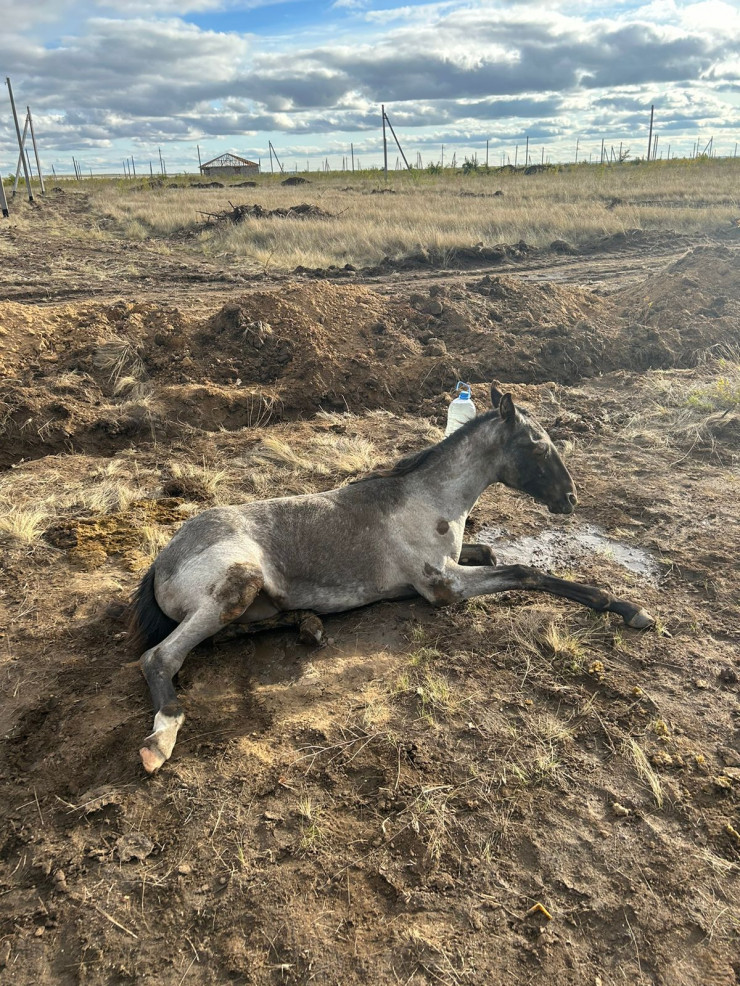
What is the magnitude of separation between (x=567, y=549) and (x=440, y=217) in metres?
20.5

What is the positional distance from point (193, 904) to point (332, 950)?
0.61m

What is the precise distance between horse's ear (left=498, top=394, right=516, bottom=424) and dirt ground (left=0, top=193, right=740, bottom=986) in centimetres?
131

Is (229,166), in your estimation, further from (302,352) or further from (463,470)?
(463,470)

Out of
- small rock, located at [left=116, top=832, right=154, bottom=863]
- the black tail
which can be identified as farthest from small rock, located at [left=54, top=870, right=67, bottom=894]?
the black tail

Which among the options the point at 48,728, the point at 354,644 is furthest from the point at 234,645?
the point at 48,728

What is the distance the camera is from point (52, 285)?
1506 centimetres

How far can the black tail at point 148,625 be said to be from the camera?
4.15 metres

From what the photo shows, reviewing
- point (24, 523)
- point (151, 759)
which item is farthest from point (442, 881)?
point (24, 523)

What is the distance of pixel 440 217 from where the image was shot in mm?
23406

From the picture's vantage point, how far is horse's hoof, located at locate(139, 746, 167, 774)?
3238 millimetres

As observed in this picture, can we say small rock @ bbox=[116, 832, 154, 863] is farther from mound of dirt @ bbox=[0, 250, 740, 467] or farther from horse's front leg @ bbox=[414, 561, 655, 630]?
mound of dirt @ bbox=[0, 250, 740, 467]

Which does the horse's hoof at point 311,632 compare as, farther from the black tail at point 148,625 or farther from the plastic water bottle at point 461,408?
the plastic water bottle at point 461,408

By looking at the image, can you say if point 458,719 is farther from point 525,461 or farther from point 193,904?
point 525,461

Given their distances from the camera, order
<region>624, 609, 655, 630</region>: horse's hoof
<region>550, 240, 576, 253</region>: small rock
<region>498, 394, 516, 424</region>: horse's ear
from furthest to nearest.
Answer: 1. <region>550, 240, 576, 253</region>: small rock
2. <region>498, 394, 516, 424</region>: horse's ear
3. <region>624, 609, 655, 630</region>: horse's hoof
